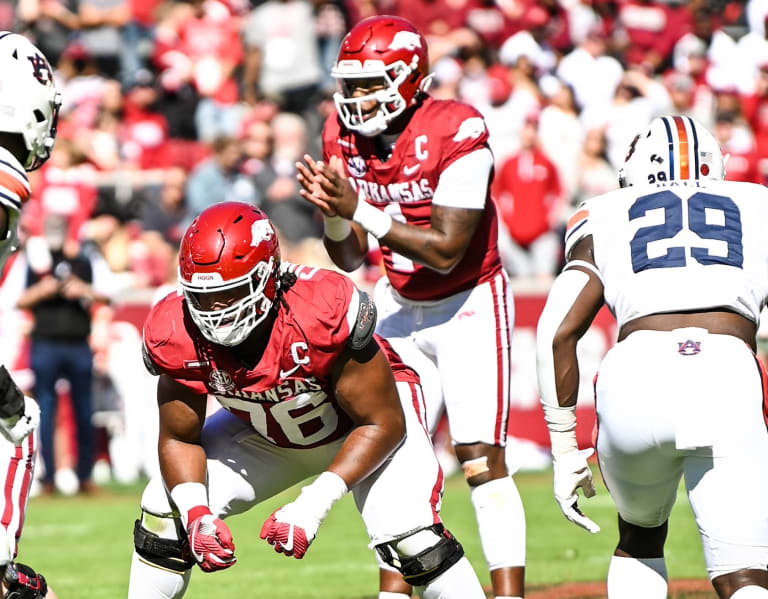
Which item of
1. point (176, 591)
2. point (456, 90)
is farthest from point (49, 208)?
point (176, 591)

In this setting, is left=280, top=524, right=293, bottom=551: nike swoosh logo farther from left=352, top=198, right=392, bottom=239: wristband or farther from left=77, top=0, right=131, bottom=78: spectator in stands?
left=77, top=0, right=131, bottom=78: spectator in stands

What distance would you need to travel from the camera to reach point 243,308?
4.52 m

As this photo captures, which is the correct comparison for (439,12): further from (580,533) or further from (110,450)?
(580,533)

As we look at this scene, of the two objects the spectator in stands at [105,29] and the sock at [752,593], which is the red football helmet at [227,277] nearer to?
the sock at [752,593]

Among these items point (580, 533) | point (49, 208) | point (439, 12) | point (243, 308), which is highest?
point (243, 308)

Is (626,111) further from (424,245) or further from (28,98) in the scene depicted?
(28,98)

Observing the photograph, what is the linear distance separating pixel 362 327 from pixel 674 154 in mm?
1274

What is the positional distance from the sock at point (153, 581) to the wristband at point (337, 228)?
5.95ft

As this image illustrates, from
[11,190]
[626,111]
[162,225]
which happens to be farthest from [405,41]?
[626,111]

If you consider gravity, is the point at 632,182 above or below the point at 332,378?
above

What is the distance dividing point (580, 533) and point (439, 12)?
828 cm

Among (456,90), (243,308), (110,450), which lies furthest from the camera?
(456,90)

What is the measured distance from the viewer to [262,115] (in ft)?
46.9

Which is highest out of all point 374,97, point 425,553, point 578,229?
point 374,97
